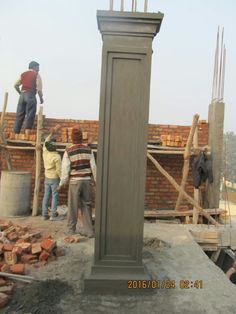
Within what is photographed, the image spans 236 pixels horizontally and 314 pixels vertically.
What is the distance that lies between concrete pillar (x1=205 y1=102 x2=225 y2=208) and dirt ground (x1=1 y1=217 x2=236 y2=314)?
10.0ft

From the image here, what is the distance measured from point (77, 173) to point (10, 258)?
1.91 metres

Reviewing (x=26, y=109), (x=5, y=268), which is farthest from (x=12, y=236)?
(x=26, y=109)

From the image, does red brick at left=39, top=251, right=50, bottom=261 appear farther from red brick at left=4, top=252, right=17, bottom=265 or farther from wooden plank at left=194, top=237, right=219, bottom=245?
wooden plank at left=194, top=237, right=219, bottom=245

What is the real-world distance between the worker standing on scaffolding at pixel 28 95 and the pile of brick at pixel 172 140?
3277mm

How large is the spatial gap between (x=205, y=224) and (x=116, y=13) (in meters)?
5.73

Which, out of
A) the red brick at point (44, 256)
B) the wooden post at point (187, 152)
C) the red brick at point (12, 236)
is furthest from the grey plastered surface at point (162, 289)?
the wooden post at point (187, 152)

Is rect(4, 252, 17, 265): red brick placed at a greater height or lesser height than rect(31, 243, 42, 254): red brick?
lesser

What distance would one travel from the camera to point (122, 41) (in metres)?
3.52

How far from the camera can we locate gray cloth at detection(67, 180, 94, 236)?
5645mm

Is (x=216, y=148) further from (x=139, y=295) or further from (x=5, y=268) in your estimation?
(x=5, y=268)

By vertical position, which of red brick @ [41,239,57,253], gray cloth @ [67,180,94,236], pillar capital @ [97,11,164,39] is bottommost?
red brick @ [41,239,57,253]

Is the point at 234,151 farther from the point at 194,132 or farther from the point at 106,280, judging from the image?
the point at 106,280

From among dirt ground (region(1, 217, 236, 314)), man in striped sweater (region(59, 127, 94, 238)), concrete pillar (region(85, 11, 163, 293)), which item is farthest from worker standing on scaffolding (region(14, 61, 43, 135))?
concrete pillar (region(85, 11, 163, 293))

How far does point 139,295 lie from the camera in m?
3.51
